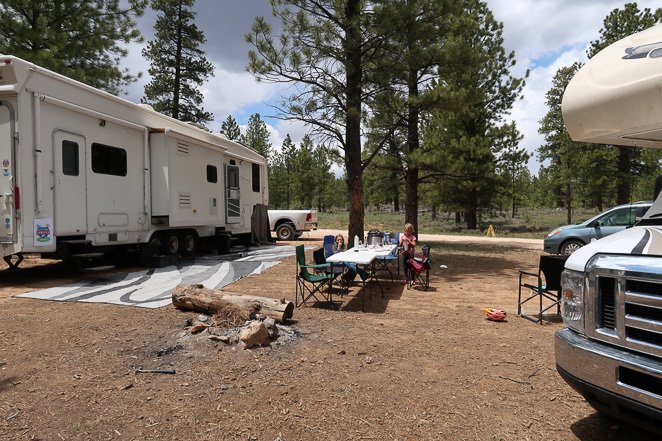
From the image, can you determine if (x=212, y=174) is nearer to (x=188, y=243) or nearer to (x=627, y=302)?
(x=188, y=243)

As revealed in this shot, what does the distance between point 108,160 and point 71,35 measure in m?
6.37

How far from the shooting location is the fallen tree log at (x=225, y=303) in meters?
4.91

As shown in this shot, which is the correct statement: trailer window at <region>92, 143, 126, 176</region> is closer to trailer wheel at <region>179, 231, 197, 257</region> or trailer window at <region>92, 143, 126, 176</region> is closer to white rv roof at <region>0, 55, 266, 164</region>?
white rv roof at <region>0, 55, 266, 164</region>

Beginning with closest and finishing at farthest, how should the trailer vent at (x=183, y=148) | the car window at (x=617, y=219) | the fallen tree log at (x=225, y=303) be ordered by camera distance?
the fallen tree log at (x=225, y=303), the trailer vent at (x=183, y=148), the car window at (x=617, y=219)

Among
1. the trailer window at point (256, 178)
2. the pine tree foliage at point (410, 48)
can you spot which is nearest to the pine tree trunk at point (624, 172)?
the pine tree foliage at point (410, 48)

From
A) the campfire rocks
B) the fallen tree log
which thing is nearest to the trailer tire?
the fallen tree log

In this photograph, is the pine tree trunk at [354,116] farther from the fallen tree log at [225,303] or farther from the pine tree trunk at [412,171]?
the fallen tree log at [225,303]

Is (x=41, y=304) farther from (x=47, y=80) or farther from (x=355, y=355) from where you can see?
(x=355, y=355)

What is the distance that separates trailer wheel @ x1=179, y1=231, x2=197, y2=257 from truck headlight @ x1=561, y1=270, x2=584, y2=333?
944 centimetres

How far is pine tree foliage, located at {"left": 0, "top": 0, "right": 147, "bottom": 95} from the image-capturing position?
1065 cm

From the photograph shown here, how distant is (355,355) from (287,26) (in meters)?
8.52

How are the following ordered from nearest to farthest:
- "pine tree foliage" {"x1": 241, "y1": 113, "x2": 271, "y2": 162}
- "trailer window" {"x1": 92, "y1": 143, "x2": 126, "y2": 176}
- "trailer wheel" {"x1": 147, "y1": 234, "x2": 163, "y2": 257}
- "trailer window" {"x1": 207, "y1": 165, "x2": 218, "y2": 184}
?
"trailer window" {"x1": 92, "y1": 143, "x2": 126, "y2": 176}, "trailer wheel" {"x1": 147, "y1": 234, "x2": 163, "y2": 257}, "trailer window" {"x1": 207, "y1": 165, "x2": 218, "y2": 184}, "pine tree foliage" {"x1": 241, "y1": 113, "x2": 271, "y2": 162}

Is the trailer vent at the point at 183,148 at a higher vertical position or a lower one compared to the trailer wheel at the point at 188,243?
higher

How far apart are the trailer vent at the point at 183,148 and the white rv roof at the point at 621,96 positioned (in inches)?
311
